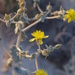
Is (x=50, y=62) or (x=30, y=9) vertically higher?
(x=30, y=9)

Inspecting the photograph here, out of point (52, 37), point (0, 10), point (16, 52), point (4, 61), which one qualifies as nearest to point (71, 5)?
point (52, 37)

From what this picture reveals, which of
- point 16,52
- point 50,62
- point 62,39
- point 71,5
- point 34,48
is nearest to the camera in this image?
point 16,52

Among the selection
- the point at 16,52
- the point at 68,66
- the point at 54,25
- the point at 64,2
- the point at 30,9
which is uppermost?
the point at 64,2

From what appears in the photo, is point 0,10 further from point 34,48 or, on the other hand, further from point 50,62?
point 50,62

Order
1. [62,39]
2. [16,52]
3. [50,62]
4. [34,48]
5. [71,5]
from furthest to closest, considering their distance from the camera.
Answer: [71,5] < [34,48] < [50,62] < [62,39] < [16,52]

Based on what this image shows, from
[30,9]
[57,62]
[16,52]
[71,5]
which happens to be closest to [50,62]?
[57,62]

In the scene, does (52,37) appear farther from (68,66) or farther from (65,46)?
(68,66)

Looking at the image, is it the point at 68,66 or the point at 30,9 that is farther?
the point at 30,9

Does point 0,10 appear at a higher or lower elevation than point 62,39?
higher

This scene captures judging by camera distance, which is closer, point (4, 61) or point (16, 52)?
point (16, 52)
